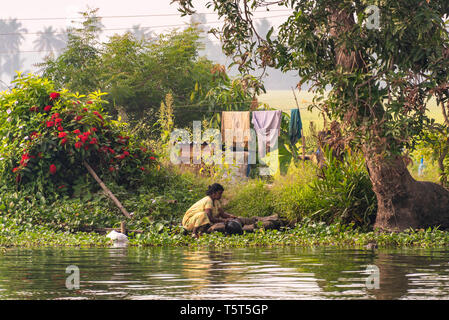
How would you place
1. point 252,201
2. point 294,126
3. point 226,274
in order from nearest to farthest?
point 226,274, point 252,201, point 294,126

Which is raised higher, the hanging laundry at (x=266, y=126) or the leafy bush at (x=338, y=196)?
the hanging laundry at (x=266, y=126)

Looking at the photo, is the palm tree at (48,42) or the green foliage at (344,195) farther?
the palm tree at (48,42)

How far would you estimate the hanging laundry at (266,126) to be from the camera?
25.8m

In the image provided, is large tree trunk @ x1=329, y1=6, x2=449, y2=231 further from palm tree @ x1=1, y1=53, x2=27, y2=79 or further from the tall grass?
palm tree @ x1=1, y1=53, x2=27, y2=79

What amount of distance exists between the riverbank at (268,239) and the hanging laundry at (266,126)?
8.35 metres

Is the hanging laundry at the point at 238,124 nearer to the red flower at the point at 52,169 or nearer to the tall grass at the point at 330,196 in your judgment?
the tall grass at the point at 330,196

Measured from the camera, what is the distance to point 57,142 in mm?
20359

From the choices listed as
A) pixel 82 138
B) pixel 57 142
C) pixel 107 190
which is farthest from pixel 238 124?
pixel 57 142

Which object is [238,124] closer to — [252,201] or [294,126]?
[294,126]

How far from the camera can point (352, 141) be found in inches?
607

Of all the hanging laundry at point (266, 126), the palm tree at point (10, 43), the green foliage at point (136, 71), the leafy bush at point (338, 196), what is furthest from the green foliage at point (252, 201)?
the palm tree at point (10, 43)

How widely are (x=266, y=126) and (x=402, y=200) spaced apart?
923 cm

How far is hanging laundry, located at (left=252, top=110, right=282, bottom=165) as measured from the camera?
84.7 feet
